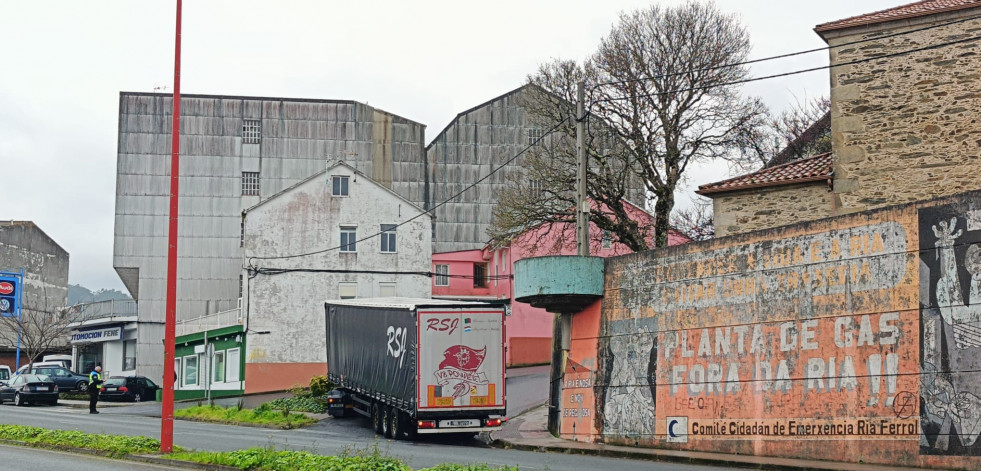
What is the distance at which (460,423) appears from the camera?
23750 mm

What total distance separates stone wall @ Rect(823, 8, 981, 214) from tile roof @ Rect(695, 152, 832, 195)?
1.74m

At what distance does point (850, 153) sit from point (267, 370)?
28.5m

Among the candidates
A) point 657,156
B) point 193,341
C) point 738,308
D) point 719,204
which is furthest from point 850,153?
point 193,341

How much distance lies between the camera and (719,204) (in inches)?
1125

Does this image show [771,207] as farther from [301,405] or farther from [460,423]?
[301,405]

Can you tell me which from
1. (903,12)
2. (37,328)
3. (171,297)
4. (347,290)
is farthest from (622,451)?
(37,328)

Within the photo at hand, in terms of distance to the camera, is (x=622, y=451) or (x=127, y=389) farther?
(x=127, y=389)

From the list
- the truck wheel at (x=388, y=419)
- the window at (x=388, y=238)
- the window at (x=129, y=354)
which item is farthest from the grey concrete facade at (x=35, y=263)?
the truck wheel at (x=388, y=419)

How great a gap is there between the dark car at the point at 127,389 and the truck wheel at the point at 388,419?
993 inches

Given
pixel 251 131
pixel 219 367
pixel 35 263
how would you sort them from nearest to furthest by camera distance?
1. pixel 219 367
2. pixel 251 131
3. pixel 35 263

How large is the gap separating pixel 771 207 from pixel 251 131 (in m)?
38.8

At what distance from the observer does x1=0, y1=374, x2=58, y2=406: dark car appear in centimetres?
4066

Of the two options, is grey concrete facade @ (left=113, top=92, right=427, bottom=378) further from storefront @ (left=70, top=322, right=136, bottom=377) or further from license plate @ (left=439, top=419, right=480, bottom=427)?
license plate @ (left=439, top=419, right=480, bottom=427)

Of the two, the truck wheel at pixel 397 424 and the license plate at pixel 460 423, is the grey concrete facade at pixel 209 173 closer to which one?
the truck wheel at pixel 397 424
